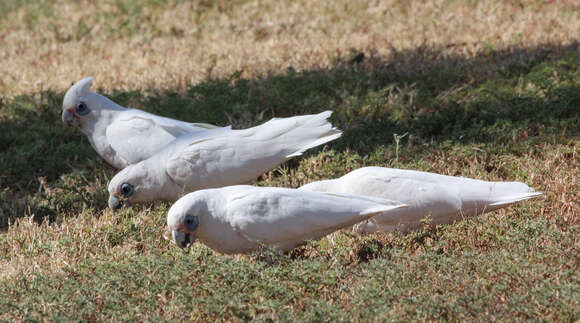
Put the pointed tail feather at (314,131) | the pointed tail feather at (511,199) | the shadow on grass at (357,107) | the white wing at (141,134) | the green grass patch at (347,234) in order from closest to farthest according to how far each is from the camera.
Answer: the green grass patch at (347,234) < the pointed tail feather at (511,199) < the pointed tail feather at (314,131) < the white wing at (141,134) < the shadow on grass at (357,107)

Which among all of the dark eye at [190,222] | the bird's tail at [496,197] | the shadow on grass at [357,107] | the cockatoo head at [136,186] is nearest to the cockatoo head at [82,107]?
the shadow on grass at [357,107]

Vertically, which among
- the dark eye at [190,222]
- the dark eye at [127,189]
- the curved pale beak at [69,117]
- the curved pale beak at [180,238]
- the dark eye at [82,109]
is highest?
the dark eye at [82,109]

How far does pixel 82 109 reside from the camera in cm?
579

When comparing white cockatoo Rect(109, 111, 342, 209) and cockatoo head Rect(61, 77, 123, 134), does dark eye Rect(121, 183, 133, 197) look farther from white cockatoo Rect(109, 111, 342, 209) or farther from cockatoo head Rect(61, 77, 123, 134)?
cockatoo head Rect(61, 77, 123, 134)

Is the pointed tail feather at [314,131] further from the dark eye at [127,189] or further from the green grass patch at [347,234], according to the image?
Answer: the dark eye at [127,189]

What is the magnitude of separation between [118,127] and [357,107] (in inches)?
83.7

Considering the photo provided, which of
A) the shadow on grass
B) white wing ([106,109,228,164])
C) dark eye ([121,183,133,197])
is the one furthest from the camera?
the shadow on grass

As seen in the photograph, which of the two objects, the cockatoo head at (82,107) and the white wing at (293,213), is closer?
the white wing at (293,213)

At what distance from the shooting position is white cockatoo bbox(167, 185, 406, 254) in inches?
154

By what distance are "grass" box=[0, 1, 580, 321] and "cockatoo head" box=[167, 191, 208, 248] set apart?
14 centimetres

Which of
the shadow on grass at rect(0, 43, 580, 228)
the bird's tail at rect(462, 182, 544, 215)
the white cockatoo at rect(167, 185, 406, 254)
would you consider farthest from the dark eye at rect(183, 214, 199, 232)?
the shadow on grass at rect(0, 43, 580, 228)

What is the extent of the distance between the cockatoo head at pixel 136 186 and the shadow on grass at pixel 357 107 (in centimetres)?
36

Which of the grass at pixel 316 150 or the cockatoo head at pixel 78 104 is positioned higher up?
the cockatoo head at pixel 78 104

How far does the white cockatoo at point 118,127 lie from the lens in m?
5.45
